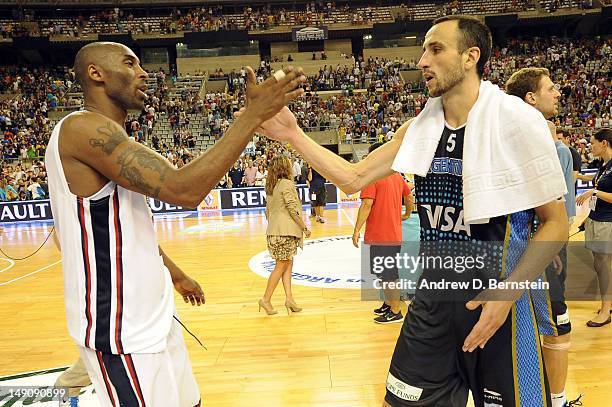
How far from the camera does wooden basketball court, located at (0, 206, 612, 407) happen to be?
414 cm

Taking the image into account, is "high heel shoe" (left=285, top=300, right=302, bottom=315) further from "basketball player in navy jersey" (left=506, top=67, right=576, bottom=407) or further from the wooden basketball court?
"basketball player in navy jersey" (left=506, top=67, right=576, bottom=407)

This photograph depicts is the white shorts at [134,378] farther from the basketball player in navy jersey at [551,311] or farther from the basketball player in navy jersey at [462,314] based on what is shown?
the basketball player in navy jersey at [551,311]

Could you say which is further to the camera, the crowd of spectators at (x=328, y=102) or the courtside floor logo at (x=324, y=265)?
the crowd of spectators at (x=328, y=102)

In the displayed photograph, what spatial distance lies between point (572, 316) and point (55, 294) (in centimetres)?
667

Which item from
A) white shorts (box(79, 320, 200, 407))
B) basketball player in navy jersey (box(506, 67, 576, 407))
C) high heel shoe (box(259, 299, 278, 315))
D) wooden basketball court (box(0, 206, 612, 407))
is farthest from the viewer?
high heel shoe (box(259, 299, 278, 315))

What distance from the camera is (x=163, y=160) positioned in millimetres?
1946

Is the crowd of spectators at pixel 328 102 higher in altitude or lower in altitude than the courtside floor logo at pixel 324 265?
higher

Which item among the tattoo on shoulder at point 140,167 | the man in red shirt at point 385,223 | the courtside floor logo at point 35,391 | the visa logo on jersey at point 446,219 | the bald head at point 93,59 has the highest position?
the bald head at point 93,59

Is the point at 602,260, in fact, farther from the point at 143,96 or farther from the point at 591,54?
the point at 591,54

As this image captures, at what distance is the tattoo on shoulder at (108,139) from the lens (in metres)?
1.90

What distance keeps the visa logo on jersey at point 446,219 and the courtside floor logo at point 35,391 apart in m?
2.90

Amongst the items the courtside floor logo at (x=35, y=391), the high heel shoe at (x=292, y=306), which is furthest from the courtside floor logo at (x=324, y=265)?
the courtside floor logo at (x=35, y=391)

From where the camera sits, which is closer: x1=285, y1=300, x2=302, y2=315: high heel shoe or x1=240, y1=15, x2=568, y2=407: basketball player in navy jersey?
x1=240, y1=15, x2=568, y2=407: basketball player in navy jersey

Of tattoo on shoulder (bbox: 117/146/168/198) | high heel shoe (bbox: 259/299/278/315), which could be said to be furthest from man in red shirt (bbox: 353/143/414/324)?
tattoo on shoulder (bbox: 117/146/168/198)
